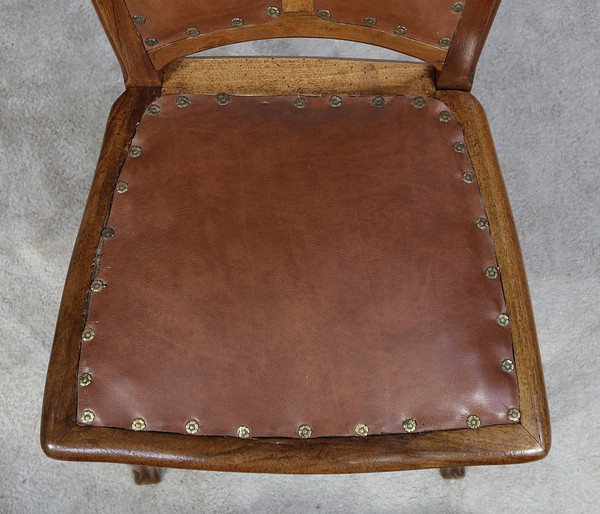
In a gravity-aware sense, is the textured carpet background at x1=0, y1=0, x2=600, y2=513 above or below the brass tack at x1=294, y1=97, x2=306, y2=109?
below

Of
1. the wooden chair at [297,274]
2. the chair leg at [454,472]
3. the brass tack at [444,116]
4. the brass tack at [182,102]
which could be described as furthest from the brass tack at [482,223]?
the chair leg at [454,472]

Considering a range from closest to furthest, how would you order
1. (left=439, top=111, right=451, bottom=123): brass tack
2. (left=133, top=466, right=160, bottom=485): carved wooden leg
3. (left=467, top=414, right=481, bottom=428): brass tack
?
(left=467, top=414, right=481, bottom=428): brass tack
(left=439, top=111, right=451, bottom=123): brass tack
(left=133, top=466, right=160, bottom=485): carved wooden leg

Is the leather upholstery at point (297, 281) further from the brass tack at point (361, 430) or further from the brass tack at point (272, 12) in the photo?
the brass tack at point (272, 12)

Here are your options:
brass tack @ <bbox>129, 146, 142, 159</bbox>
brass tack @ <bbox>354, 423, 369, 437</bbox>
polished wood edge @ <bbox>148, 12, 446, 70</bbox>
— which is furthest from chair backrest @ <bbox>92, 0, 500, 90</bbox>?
brass tack @ <bbox>354, 423, 369, 437</bbox>

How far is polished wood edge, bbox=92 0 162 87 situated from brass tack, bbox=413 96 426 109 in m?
0.31

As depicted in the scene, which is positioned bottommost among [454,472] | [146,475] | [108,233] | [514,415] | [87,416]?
[454,472]

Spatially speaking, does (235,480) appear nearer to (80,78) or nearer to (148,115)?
(148,115)

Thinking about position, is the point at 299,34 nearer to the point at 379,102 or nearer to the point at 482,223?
the point at 379,102

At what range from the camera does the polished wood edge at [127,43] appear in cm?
74

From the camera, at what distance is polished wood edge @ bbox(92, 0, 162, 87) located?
2.43 ft

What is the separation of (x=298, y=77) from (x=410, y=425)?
436mm

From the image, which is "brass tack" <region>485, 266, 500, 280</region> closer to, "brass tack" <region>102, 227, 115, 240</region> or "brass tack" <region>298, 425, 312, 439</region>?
"brass tack" <region>298, 425, 312, 439</region>

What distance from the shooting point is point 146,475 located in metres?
1.12

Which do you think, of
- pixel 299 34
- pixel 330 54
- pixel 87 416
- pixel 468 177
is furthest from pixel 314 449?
pixel 330 54
